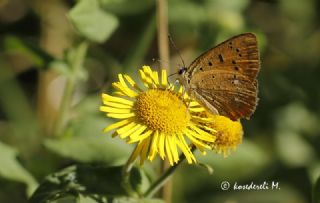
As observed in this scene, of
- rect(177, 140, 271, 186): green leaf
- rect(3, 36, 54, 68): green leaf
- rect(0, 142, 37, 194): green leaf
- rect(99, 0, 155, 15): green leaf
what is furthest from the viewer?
rect(99, 0, 155, 15): green leaf

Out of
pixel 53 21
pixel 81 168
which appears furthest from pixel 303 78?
pixel 81 168

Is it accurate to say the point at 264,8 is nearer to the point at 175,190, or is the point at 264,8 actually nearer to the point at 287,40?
the point at 287,40

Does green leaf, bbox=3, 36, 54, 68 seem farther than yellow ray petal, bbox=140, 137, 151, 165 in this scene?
Yes

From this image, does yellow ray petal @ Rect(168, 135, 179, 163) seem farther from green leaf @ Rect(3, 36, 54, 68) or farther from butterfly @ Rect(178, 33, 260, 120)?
green leaf @ Rect(3, 36, 54, 68)

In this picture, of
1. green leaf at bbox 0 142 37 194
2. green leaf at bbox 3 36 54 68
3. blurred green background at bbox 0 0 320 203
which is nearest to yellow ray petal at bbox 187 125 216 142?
blurred green background at bbox 0 0 320 203

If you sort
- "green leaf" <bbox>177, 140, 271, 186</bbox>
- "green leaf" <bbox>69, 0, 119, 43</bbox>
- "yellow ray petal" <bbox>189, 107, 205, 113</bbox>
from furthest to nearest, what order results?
"green leaf" <bbox>177, 140, 271, 186</bbox> < "green leaf" <bbox>69, 0, 119, 43</bbox> < "yellow ray petal" <bbox>189, 107, 205, 113</bbox>

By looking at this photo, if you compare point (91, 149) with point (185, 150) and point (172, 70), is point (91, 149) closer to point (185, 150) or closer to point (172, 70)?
point (185, 150)

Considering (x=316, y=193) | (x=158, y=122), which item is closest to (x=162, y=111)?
(x=158, y=122)

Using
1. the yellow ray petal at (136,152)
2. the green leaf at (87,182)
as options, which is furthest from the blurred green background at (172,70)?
the yellow ray petal at (136,152)
